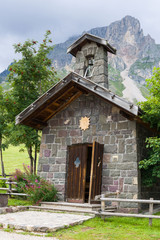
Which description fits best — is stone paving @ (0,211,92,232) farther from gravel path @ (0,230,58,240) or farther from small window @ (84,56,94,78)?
small window @ (84,56,94,78)

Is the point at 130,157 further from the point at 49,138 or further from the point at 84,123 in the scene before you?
the point at 49,138

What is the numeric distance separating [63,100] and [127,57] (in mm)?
164830

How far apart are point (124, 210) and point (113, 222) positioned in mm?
1608

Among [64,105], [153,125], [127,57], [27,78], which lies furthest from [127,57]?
[153,125]

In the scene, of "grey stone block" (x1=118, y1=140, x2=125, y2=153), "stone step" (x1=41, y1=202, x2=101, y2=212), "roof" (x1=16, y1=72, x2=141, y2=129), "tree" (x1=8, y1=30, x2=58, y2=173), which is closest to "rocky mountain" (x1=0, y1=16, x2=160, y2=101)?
"tree" (x1=8, y1=30, x2=58, y2=173)

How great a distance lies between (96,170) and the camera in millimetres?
9797

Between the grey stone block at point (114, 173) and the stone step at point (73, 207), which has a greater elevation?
the grey stone block at point (114, 173)

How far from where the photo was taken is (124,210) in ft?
31.2

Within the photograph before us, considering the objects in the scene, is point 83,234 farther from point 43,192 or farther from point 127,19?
point 127,19

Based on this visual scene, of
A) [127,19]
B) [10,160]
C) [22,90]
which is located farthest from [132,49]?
[22,90]

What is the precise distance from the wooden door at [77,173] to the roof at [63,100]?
1.90 metres

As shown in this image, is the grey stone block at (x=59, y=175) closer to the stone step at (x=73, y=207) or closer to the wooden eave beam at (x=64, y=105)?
the stone step at (x=73, y=207)

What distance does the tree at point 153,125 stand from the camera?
31.9 ft

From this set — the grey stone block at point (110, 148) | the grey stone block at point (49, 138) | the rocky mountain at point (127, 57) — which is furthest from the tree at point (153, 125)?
the rocky mountain at point (127, 57)
